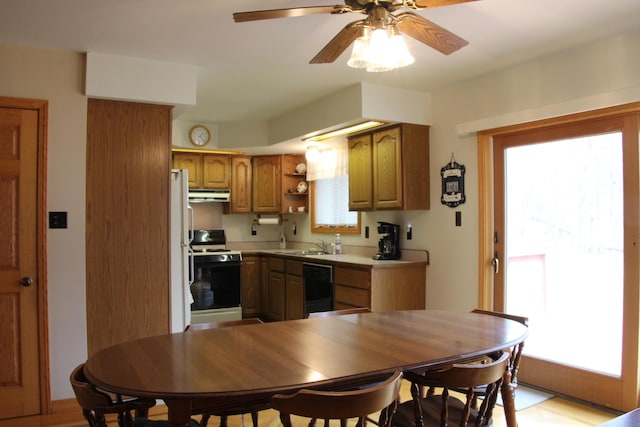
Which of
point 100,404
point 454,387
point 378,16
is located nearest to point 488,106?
point 378,16

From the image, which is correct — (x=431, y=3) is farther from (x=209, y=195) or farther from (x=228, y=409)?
(x=209, y=195)

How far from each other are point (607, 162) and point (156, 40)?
9.74 ft

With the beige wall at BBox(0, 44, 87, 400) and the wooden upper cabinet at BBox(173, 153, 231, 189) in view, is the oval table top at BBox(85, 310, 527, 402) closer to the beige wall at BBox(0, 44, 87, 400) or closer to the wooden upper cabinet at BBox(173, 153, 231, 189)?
the beige wall at BBox(0, 44, 87, 400)

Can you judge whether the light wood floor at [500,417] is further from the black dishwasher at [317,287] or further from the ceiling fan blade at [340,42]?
the ceiling fan blade at [340,42]

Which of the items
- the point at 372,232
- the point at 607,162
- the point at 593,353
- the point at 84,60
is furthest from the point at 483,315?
the point at 84,60

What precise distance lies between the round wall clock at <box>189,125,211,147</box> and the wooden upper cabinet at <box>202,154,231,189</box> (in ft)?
0.79

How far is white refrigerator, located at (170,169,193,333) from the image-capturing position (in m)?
3.45

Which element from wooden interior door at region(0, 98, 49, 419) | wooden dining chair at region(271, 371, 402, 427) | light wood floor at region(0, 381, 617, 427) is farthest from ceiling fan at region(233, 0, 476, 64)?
light wood floor at region(0, 381, 617, 427)

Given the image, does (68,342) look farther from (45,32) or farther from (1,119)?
(45,32)

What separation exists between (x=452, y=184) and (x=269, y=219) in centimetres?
286

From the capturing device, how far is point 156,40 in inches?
116

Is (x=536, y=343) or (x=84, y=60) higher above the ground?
(x=84, y=60)

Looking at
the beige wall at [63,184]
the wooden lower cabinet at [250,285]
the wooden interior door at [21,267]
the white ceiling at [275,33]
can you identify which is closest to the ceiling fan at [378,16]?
the white ceiling at [275,33]

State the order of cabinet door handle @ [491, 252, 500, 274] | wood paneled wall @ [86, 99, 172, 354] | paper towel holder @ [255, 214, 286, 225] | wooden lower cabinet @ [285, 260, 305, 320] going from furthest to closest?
1. paper towel holder @ [255, 214, 286, 225]
2. wooden lower cabinet @ [285, 260, 305, 320]
3. cabinet door handle @ [491, 252, 500, 274]
4. wood paneled wall @ [86, 99, 172, 354]
